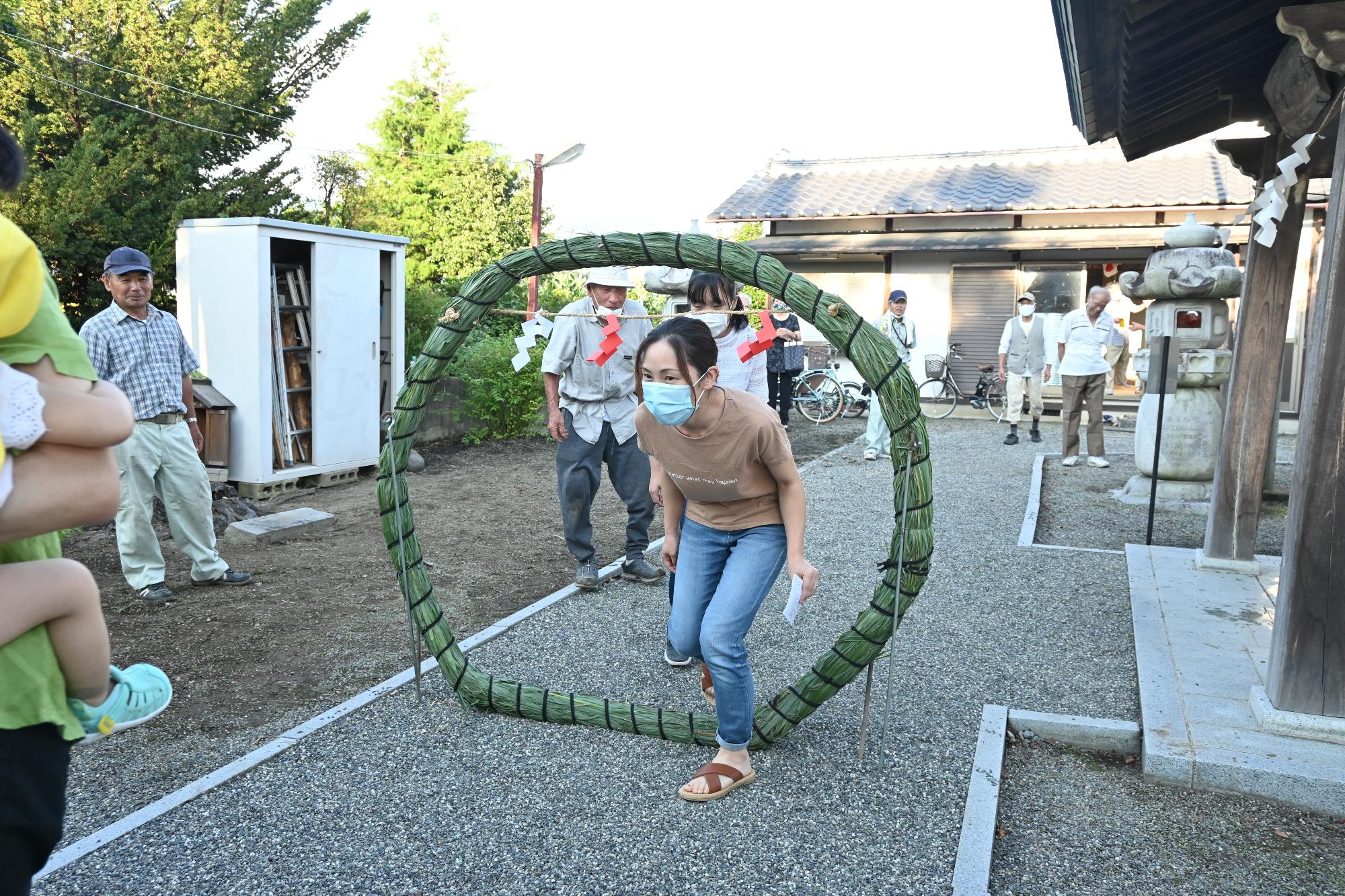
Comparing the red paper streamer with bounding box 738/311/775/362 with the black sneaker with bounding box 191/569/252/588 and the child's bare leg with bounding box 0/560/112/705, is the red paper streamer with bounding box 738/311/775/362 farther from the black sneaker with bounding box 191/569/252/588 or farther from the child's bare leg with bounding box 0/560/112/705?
the black sneaker with bounding box 191/569/252/588

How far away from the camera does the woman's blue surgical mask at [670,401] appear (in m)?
3.15

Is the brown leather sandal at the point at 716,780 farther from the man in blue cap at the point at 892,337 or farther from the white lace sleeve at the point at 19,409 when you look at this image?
the man in blue cap at the point at 892,337

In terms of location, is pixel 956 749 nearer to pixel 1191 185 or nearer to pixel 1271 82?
pixel 1271 82

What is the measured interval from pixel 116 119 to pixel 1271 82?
36.6 ft

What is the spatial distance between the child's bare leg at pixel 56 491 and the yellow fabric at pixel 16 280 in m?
0.19

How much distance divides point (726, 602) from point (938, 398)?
14.0 metres

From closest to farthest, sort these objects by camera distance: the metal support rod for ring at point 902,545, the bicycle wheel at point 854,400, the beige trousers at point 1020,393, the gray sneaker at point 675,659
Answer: the metal support rod for ring at point 902,545 < the gray sneaker at point 675,659 < the beige trousers at point 1020,393 < the bicycle wheel at point 854,400

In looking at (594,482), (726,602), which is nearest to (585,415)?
(594,482)

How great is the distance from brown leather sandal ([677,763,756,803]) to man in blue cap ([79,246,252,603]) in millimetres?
3841

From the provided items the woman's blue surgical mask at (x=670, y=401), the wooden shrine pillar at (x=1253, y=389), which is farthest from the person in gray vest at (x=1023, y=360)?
the woman's blue surgical mask at (x=670, y=401)

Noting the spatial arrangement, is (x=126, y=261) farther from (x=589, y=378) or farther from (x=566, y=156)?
(x=566, y=156)

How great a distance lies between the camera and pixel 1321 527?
11.8ft

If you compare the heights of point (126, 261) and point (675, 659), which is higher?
point (126, 261)

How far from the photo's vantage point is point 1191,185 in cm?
1559
